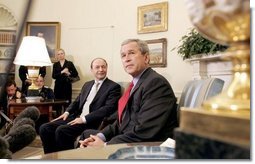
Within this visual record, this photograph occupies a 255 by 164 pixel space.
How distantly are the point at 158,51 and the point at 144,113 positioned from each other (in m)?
0.56

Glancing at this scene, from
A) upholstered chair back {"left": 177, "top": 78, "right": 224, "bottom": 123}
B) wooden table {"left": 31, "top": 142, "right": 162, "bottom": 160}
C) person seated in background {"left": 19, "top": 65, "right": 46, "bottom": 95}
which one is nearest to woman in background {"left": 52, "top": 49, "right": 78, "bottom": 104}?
person seated in background {"left": 19, "top": 65, "right": 46, "bottom": 95}

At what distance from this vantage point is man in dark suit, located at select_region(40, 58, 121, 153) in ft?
5.82

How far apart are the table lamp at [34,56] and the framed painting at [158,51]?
619 millimetres

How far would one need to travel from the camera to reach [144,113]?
1.12 metres

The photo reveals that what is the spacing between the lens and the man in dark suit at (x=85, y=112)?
178 centimetres

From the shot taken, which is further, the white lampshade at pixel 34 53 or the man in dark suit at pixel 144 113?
the white lampshade at pixel 34 53

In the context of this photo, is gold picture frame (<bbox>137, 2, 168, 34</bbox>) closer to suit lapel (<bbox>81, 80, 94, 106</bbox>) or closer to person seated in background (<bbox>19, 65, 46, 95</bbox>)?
suit lapel (<bbox>81, 80, 94, 106</bbox>)

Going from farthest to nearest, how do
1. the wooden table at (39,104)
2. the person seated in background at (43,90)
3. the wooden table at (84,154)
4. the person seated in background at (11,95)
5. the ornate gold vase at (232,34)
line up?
the person seated in background at (43,90), the wooden table at (39,104), the person seated in background at (11,95), the wooden table at (84,154), the ornate gold vase at (232,34)

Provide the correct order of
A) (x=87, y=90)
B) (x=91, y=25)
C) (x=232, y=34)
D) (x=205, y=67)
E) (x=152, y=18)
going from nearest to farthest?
(x=232, y=34) → (x=205, y=67) → (x=152, y=18) → (x=91, y=25) → (x=87, y=90)

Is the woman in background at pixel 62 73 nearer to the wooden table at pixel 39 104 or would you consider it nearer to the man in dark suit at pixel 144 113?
the wooden table at pixel 39 104

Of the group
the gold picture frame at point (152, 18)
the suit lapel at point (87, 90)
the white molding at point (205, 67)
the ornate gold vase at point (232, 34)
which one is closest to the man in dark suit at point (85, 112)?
the suit lapel at point (87, 90)

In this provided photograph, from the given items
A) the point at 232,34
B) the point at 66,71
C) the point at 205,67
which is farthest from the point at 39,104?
the point at 232,34

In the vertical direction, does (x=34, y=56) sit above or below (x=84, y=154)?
above

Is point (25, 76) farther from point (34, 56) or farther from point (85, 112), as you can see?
point (85, 112)
